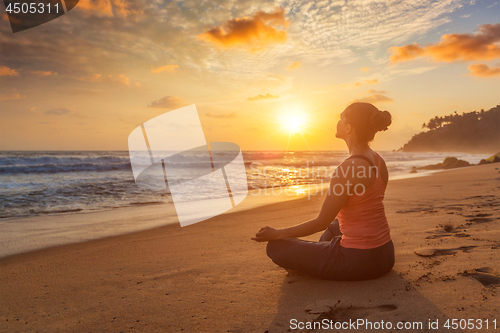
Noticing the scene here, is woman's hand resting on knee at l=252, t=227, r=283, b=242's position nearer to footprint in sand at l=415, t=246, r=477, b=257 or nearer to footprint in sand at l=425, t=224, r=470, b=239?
footprint in sand at l=415, t=246, r=477, b=257

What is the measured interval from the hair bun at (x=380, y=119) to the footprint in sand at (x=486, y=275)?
49.7 inches

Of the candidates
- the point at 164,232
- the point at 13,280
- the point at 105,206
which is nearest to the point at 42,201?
the point at 105,206

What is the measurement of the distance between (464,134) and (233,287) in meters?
81.9

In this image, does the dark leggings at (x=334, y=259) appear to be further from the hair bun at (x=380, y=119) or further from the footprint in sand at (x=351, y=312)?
the hair bun at (x=380, y=119)

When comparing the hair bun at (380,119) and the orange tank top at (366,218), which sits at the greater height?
the hair bun at (380,119)

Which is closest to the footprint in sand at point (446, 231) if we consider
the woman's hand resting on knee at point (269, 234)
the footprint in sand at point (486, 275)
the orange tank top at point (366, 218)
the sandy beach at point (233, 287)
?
the sandy beach at point (233, 287)

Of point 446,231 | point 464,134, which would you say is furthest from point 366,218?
point 464,134

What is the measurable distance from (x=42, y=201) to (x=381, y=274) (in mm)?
9295

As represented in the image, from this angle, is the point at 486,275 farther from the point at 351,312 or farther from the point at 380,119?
the point at 380,119

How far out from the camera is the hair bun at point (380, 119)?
2045 mm

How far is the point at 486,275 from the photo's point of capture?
200cm

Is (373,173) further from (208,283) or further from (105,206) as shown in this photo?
(105,206)

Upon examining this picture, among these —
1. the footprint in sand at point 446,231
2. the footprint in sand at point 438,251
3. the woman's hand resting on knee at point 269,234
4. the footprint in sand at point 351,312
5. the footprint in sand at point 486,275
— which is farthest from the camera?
the footprint in sand at point 446,231

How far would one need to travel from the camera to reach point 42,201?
819cm
